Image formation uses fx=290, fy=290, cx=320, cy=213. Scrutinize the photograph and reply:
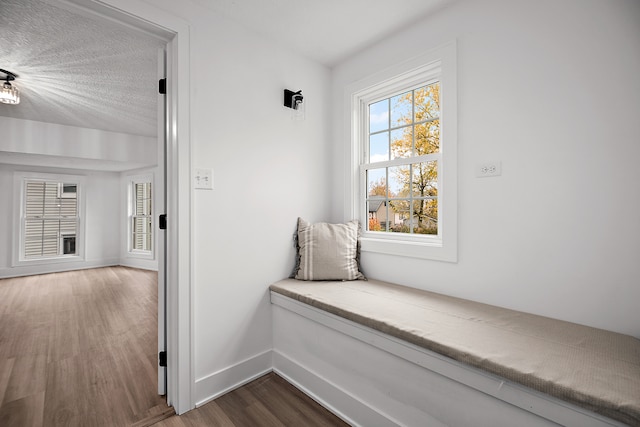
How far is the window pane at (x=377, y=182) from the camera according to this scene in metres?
2.34

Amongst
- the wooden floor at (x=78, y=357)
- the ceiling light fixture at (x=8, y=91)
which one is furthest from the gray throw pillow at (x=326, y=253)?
the ceiling light fixture at (x=8, y=91)

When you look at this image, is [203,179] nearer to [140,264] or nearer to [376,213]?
[376,213]

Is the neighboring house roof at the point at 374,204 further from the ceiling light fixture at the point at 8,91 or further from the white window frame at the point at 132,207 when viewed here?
the white window frame at the point at 132,207

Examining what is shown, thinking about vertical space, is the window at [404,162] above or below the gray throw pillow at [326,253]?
above

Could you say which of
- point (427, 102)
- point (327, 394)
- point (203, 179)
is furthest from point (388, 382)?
point (427, 102)

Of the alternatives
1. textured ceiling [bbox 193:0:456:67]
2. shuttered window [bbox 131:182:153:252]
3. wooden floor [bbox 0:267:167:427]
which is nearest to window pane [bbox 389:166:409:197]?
textured ceiling [bbox 193:0:456:67]

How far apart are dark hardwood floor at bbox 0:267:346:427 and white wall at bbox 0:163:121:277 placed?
2.29 metres

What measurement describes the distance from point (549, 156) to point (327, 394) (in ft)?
5.85

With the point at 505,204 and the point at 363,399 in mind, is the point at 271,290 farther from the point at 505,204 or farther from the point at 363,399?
the point at 505,204

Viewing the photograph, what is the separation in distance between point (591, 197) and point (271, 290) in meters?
1.90

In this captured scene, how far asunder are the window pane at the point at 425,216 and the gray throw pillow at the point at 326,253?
1.59 feet

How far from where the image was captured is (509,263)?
1593 millimetres

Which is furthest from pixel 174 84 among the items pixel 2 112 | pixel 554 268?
pixel 2 112

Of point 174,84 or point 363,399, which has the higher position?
point 174,84
